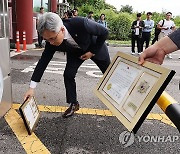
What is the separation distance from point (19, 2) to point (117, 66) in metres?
8.64

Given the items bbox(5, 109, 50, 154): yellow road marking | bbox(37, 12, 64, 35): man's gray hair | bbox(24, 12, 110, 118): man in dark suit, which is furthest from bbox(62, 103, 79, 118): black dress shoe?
bbox(37, 12, 64, 35): man's gray hair

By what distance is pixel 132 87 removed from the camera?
4.75 feet

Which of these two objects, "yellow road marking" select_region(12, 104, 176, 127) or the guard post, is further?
"yellow road marking" select_region(12, 104, 176, 127)

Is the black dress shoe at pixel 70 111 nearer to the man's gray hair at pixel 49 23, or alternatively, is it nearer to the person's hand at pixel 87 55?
the person's hand at pixel 87 55

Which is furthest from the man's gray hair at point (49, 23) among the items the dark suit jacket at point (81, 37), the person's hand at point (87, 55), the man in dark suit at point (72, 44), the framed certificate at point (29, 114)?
the framed certificate at point (29, 114)

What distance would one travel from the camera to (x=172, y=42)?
1498 mm

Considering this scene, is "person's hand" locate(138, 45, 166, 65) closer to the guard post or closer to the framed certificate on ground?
the framed certificate on ground

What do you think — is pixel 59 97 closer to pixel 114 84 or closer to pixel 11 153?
pixel 11 153

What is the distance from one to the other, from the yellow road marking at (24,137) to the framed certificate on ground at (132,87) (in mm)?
982

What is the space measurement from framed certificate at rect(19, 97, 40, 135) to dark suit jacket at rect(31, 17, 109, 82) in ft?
0.88

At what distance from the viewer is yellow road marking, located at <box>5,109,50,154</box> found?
2.41 meters

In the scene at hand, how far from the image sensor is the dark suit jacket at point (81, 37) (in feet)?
8.98

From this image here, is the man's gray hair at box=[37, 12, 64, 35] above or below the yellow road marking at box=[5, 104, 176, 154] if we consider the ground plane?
above

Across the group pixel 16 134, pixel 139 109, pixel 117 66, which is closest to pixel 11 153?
pixel 16 134
